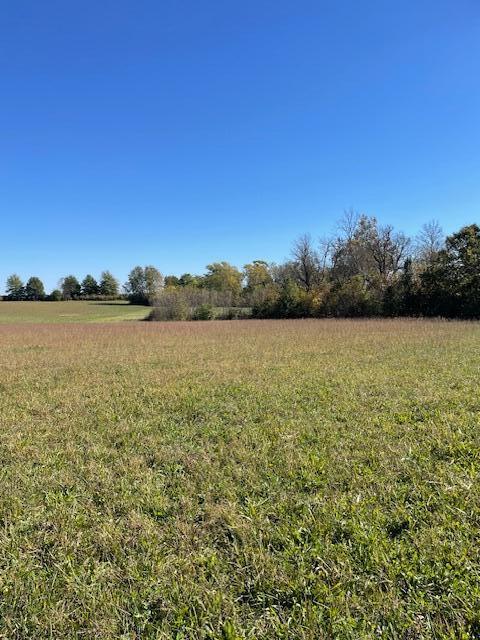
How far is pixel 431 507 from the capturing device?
10.3 ft

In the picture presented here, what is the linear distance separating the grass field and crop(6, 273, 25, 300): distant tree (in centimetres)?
10626

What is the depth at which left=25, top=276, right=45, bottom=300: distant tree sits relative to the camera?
318ft

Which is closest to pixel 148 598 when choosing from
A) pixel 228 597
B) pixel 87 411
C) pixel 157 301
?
pixel 228 597

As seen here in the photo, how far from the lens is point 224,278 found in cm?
7625

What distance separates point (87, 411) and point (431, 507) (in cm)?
541

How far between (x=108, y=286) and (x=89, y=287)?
4925mm

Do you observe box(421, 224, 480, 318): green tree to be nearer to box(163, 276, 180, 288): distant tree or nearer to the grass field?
the grass field

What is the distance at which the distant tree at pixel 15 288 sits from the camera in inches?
3848

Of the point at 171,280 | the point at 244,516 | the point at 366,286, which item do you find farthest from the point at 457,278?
the point at 171,280

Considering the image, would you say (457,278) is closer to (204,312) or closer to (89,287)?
(204,312)

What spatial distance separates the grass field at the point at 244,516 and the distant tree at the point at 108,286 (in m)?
100

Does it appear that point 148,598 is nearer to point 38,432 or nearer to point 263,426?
point 263,426

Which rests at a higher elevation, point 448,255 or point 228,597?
point 448,255

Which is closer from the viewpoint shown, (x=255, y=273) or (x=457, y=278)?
(x=457, y=278)
